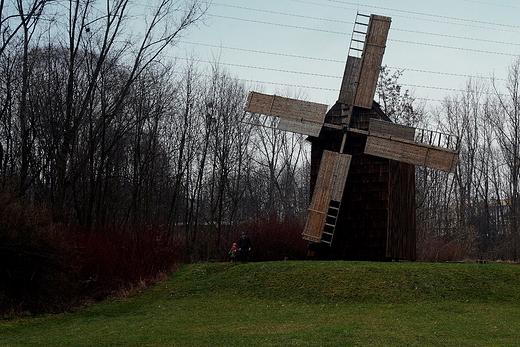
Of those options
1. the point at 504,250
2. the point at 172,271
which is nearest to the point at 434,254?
the point at 172,271

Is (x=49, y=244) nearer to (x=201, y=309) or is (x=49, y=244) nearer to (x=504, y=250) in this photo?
(x=201, y=309)

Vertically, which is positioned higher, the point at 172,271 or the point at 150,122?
the point at 150,122

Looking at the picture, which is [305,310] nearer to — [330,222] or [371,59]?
[330,222]

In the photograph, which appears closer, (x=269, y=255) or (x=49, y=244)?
(x=49, y=244)

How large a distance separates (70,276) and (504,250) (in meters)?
35.5

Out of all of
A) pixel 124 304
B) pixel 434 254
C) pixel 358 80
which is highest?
pixel 358 80

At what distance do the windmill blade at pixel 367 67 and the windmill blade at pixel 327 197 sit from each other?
8.50 feet

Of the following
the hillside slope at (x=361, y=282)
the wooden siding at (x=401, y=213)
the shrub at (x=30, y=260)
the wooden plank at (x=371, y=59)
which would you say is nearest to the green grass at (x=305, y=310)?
the hillside slope at (x=361, y=282)

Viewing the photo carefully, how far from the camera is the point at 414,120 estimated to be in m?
35.6

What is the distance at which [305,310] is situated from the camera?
1594 cm

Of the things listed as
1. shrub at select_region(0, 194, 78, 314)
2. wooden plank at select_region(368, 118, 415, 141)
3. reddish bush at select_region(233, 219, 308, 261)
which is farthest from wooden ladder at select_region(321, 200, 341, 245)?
shrub at select_region(0, 194, 78, 314)

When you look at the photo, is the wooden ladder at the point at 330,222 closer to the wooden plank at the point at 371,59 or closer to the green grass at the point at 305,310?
the green grass at the point at 305,310

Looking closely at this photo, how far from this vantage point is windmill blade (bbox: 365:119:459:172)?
2094 cm

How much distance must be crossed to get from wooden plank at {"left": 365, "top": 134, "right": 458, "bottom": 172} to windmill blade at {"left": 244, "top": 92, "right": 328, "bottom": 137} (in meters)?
2.23
